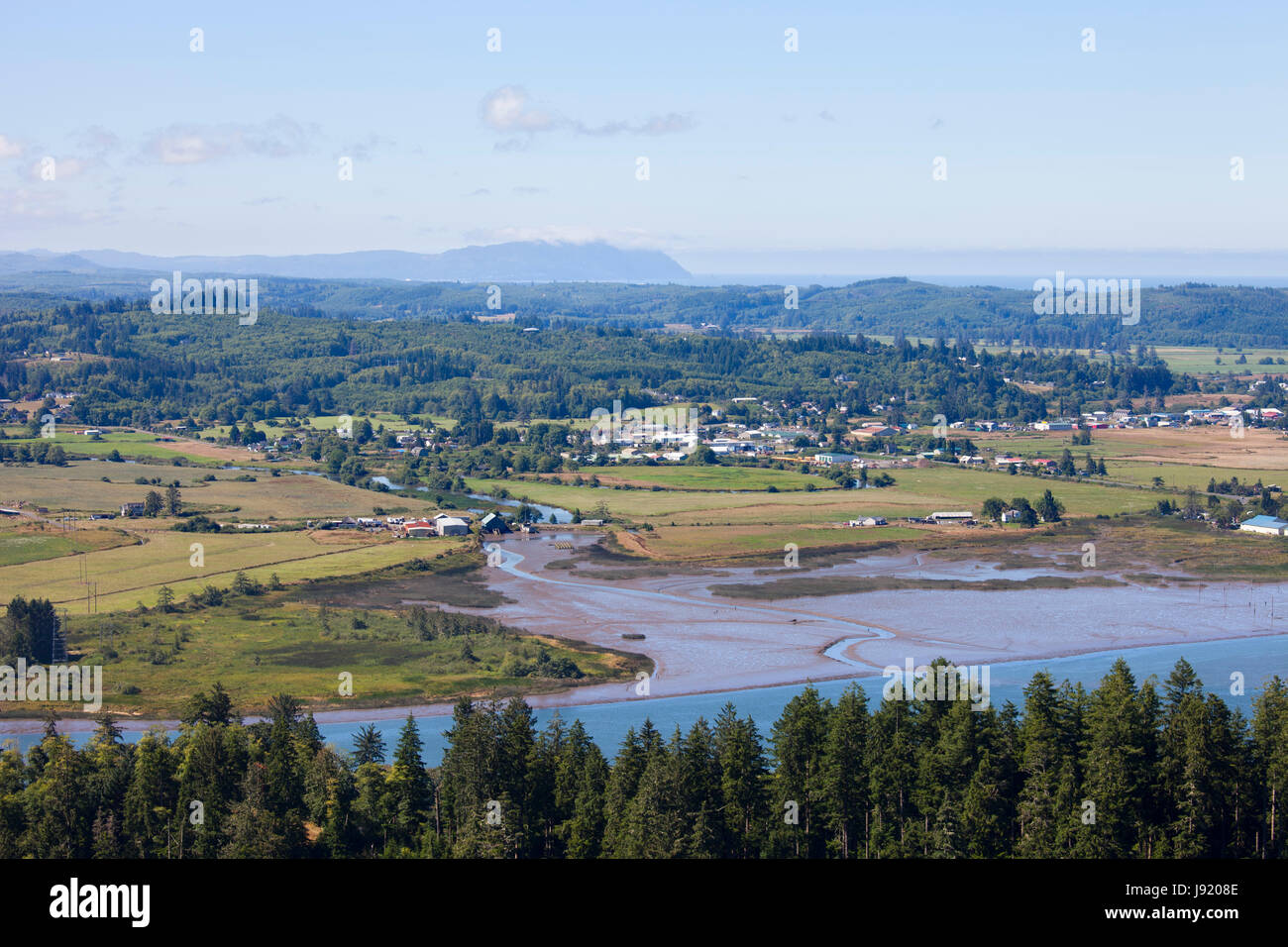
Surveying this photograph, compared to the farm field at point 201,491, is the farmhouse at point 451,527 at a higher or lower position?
lower

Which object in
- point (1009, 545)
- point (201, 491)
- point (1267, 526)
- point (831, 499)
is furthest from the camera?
point (201, 491)

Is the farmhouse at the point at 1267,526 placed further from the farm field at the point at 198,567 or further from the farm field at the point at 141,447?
the farm field at the point at 141,447

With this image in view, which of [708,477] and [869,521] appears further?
[708,477]

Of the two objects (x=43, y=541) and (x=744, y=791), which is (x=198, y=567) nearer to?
(x=43, y=541)

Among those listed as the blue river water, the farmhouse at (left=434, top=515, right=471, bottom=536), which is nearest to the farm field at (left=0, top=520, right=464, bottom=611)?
the farmhouse at (left=434, top=515, right=471, bottom=536)

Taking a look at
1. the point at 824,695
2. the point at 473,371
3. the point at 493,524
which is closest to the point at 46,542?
the point at 493,524

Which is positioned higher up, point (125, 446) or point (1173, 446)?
point (1173, 446)

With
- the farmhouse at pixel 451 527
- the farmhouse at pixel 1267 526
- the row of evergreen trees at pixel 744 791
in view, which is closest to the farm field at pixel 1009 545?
the farmhouse at pixel 1267 526
